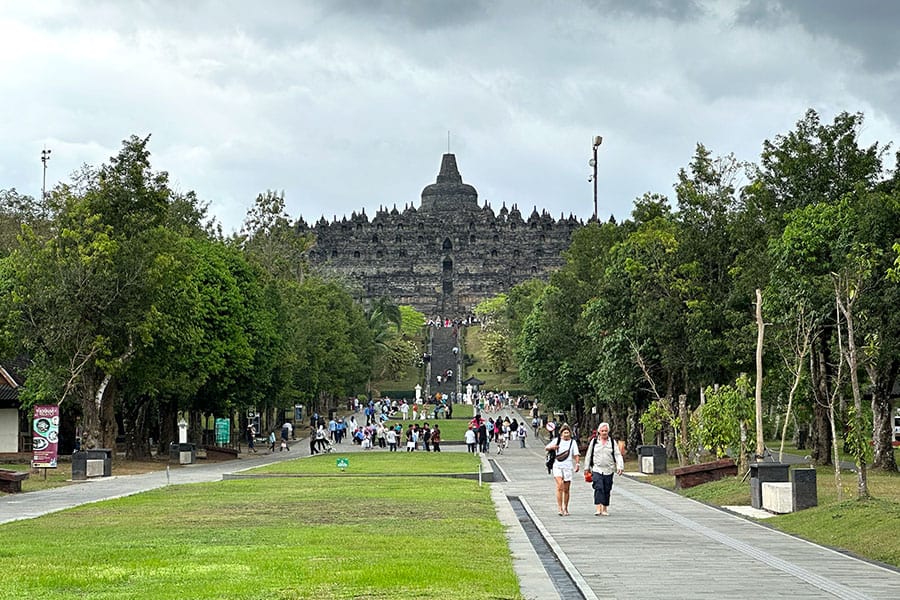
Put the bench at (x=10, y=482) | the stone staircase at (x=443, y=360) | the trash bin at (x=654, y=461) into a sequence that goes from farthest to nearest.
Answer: the stone staircase at (x=443, y=360)
the trash bin at (x=654, y=461)
the bench at (x=10, y=482)

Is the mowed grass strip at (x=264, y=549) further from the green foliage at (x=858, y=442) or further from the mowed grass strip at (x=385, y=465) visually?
the mowed grass strip at (x=385, y=465)

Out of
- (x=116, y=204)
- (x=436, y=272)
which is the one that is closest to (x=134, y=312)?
(x=116, y=204)

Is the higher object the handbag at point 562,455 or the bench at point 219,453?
the handbag at point 562,455

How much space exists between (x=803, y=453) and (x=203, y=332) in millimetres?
22920

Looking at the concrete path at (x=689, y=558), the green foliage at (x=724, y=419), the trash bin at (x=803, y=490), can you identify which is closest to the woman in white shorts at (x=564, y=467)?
the concrete path at (x=689, y=558)

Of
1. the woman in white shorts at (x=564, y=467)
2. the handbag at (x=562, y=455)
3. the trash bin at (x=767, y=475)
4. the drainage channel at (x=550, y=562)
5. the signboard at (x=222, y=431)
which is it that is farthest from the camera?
the signboard at (x=222, y=431)

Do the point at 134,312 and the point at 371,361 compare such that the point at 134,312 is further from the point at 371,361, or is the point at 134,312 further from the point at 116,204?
the point at 371,361

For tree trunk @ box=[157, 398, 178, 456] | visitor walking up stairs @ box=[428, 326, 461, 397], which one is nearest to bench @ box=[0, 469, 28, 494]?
tree trunk @ box=[157, 398, 178, 456]

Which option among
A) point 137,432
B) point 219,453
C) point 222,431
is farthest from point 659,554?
point 222,431

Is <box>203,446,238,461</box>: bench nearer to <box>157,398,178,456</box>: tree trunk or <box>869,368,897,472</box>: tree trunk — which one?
<box>157,398,178,456</box>: tree trunk

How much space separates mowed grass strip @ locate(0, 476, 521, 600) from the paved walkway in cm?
51

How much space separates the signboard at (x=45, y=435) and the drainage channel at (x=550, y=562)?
17.5 m

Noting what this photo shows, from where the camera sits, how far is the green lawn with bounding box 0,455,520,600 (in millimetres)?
11383

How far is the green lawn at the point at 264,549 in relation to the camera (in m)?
11.4
